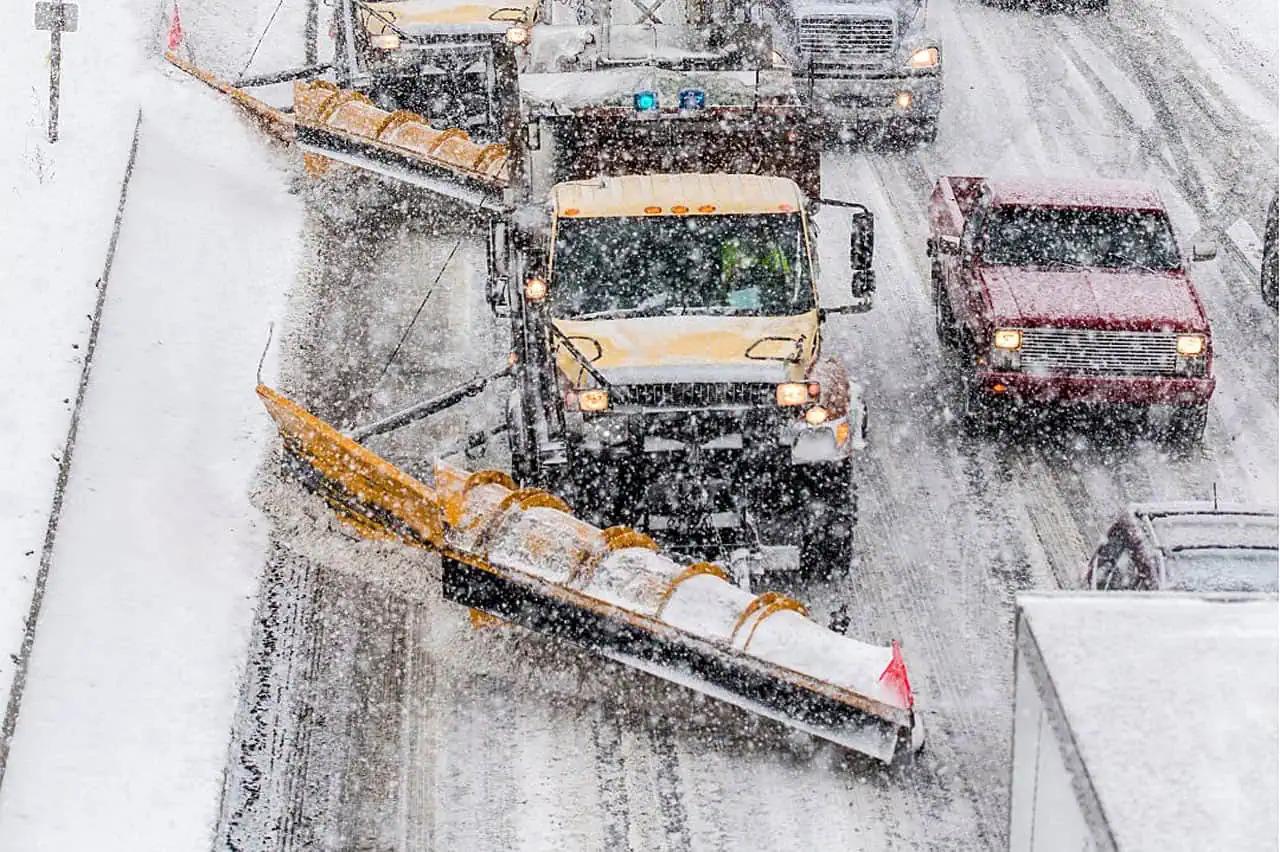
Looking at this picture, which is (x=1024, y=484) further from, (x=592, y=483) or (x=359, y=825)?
(x=359, y=825)

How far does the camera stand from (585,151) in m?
12.2

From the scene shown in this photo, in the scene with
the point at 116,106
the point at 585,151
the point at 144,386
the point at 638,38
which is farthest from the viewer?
the point at 116,106

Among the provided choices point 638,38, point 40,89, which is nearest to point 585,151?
point 638,38

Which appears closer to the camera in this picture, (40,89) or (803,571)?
(803,571)

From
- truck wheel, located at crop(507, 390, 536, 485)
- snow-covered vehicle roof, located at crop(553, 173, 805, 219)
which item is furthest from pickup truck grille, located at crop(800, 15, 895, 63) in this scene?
truck wheel, located at crop(507, 390, 536, 485)

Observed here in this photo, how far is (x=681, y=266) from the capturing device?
11.3m

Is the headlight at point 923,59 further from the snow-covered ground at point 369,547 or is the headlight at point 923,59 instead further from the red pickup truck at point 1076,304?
the red pickup truck at point 1076,304

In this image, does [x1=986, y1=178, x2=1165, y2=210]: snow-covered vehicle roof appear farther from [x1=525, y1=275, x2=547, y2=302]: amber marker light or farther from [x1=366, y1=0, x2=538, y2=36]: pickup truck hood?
[x1=366, y1=0, x2=538, y2=36]: pickup truck hood

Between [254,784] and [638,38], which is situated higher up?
[638,38]

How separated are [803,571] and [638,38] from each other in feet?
17.1

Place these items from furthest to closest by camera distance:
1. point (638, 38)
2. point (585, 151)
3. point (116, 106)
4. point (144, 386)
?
point (116, 106)
point (638, 38)
point (144, 386)
point (585, 151)

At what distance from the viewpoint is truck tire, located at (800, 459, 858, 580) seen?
34.8 ft

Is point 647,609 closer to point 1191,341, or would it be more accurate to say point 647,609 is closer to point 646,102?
point 646,102

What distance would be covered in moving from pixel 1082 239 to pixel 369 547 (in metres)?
5.77
